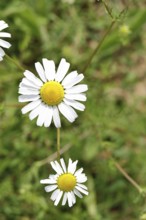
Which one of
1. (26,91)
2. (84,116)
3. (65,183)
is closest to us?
(26,91)

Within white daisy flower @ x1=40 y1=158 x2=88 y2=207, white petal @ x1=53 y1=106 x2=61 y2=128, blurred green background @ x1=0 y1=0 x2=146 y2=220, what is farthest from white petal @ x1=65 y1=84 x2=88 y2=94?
blurred green background @ x1=0 y1=0 x2=146 y2=220

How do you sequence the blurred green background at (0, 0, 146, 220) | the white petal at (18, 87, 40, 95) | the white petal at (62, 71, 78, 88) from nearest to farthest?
the white petal at (18, 87, 40, 95) < the white petal at (62, 71, 78, 88) < the blurred green background at (0, 0, 146, 220)

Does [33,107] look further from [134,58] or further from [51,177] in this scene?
[134,58]

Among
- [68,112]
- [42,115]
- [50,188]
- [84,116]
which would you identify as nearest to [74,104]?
[68,112]

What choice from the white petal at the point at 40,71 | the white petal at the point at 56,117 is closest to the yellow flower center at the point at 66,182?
the white petal at the point at 56,117

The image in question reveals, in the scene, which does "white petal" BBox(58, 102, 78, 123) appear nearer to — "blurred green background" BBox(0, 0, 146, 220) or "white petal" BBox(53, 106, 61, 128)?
"white petal" BBox(53, 106, 61, 128)

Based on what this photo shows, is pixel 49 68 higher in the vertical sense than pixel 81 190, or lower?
higher

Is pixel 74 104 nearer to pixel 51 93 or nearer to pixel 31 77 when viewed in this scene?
pixel 51 93
